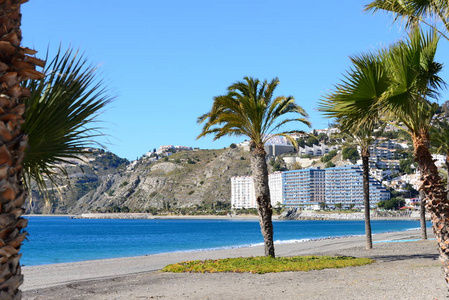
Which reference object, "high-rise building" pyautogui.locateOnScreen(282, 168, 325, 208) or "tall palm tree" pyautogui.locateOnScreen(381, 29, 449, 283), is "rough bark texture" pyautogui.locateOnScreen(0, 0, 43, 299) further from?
"high-rise building" pyautogui.locateOnScreen(282, 168, 325, 208)

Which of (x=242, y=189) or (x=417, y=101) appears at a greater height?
(x=242, y=189)

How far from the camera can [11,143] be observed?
2.86m

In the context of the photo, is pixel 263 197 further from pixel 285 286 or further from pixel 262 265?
pixel 285 286

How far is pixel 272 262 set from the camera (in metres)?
17.2

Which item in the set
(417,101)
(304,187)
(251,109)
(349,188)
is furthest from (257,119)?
(304,187)

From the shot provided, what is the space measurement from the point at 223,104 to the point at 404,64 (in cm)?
1258

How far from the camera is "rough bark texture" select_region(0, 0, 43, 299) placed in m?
2.78

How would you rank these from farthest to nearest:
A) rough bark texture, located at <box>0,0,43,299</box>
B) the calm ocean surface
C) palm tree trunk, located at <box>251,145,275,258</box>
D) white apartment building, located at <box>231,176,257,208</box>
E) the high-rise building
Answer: white apartment building, located at <box>231,176,257,208</box> < the high-rise building < the calm ocean surface < palm tree trunk, located at <box>251,145,275,258</box> < rough bark texture, located at <box>0,0,43,299</box>

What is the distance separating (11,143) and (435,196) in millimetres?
6068

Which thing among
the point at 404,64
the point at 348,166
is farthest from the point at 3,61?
the point at 348,166

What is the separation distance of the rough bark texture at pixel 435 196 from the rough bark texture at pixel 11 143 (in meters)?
5.82

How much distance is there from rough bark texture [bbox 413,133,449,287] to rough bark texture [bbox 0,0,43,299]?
229 inches

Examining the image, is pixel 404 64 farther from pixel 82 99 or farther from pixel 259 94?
pixel 259 94

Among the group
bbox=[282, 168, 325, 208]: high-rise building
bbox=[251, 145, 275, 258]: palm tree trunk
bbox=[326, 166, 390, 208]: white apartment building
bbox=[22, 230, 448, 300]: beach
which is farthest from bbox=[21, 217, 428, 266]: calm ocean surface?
bbox=[282, 168, 325, 208]: high-rise building
